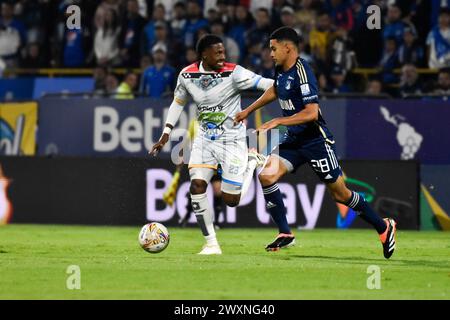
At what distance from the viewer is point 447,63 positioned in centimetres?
2112

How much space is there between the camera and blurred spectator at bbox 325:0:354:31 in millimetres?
21859

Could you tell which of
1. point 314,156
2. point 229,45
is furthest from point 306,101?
point 229,45

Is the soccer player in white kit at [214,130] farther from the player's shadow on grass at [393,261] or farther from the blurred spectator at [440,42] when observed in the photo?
the blurred spectator at [440,42]

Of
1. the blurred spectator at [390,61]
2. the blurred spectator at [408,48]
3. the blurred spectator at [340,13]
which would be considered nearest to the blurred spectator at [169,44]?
the blurred spectator at [340,13]

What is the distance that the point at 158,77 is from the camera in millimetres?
21250

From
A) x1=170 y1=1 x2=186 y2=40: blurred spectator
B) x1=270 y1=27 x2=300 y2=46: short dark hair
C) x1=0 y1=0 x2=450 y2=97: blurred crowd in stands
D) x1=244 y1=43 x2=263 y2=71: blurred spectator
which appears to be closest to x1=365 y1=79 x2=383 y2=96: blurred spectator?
x1=0 y1=0 x2=450 y2=97: blurred crowd in stands

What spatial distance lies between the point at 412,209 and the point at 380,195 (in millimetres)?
579

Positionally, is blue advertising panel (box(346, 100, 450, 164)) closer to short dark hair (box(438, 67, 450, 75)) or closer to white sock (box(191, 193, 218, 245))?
short dark hair (box(438, 67, 450, 75))

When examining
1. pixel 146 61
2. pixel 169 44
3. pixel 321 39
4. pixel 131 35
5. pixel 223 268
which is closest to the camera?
pixel 223 268

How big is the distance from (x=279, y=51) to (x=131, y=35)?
1008 cm

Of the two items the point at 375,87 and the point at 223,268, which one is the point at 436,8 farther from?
the point at 223,268

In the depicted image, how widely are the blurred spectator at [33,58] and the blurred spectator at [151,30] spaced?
7.32 ft
